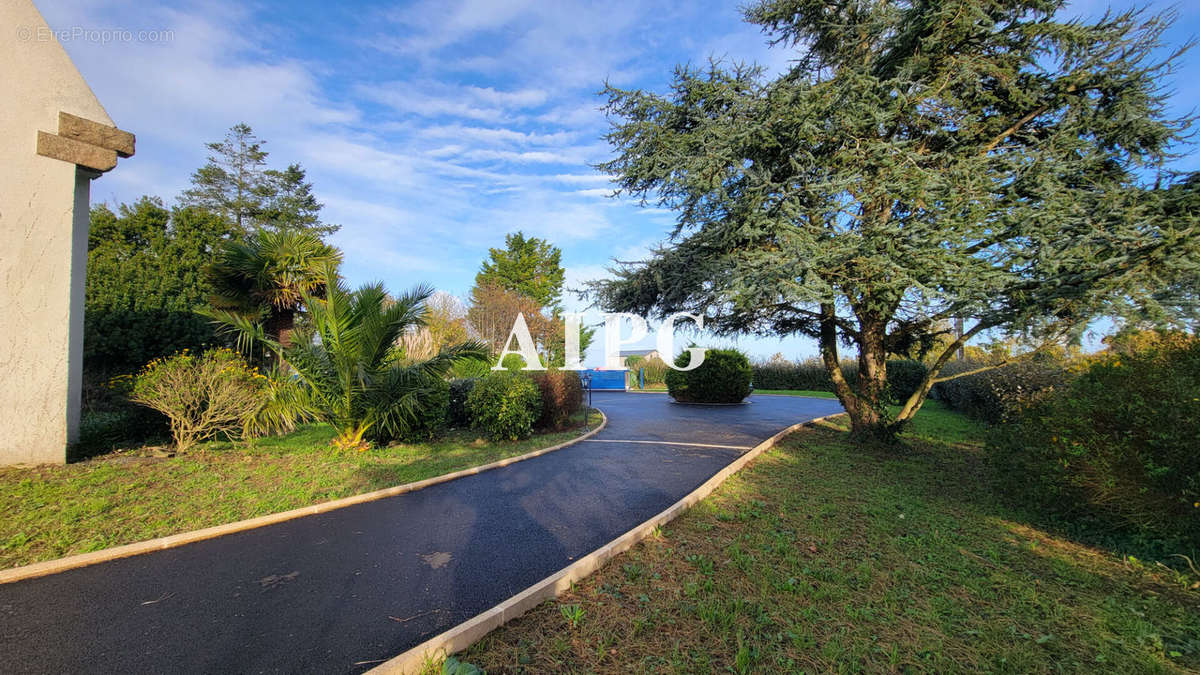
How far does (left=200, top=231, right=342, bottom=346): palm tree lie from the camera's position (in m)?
8.61

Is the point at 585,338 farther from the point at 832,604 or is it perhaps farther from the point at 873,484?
the point at 832,604

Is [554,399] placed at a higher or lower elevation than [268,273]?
lower

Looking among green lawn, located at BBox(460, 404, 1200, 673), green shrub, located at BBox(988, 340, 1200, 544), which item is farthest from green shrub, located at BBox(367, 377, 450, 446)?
green shrub, located at BBox(988, 340, 1200, 544)

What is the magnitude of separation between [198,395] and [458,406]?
4.38m

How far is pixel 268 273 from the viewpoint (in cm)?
880

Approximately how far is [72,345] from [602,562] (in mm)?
7428

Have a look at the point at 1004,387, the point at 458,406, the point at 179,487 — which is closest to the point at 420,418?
the point at 458,406

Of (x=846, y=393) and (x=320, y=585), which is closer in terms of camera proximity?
(x=320, y=585)

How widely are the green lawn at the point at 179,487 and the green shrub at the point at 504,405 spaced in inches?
30.0

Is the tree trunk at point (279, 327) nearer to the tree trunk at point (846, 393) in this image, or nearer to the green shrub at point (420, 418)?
the green shrub at point (420, 418)

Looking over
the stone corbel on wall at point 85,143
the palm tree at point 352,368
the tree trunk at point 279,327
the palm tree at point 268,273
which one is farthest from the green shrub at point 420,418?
the stone corbel on wall at point 85,143

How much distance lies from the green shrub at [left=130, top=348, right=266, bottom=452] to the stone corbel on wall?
2810mm

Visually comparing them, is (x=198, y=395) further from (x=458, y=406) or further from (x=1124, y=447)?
(x=1124, y=447)

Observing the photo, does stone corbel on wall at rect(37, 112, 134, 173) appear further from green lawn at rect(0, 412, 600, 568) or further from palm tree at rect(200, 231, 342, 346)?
green lawn at rect(0, 412, 600, 568)
